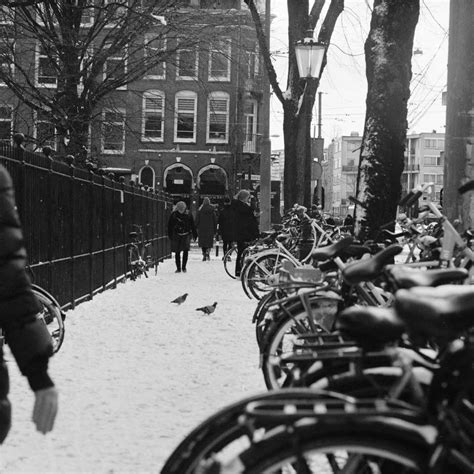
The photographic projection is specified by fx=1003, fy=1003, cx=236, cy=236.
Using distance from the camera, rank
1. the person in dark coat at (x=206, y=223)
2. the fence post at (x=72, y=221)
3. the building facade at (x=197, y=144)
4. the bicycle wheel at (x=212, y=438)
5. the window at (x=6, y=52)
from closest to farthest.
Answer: the bicycle wheel at (x=212, y=438) → the fence post at (x=72, y=221) → the window at (x=6, y=52) → the person in dark coat at (x=206, y=223) → the building facade at (x=197, y=144)

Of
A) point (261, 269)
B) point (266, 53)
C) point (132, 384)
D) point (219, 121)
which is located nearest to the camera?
point (132, 384)

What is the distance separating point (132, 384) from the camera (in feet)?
23.2

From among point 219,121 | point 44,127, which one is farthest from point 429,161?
point 44,127

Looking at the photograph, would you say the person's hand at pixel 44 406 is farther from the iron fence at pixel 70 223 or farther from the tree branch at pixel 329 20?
the tree branch at pixel 329 20

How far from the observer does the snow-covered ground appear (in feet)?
16.4

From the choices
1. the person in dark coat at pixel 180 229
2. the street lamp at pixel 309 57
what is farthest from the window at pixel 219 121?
the street lamp at pixel 309 57

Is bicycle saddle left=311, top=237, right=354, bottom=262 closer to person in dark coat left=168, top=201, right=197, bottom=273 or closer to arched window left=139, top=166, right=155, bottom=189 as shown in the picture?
person in dark coat left=168, top=201, right=197, bottom=273

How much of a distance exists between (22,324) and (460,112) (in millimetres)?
5967

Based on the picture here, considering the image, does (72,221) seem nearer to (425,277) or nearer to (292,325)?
(292,325)

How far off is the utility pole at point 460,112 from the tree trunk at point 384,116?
1589mm

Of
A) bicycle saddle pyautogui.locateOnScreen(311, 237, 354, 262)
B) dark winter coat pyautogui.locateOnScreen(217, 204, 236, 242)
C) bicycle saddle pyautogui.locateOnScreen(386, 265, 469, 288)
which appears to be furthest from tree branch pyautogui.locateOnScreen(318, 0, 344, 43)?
bicycle saddle pyautogui.locateOnScreen(386, 265, 469, 288)

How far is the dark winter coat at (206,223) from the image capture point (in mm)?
25781

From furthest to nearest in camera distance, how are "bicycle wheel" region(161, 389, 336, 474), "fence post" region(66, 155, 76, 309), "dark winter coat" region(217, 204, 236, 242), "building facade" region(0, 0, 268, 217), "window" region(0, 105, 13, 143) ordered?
"building facade" region(0, 0, 268, 217)
"window" region(0, 105, 13, 143)
"dark winter coat" region(217, 204, 236, 242)
"fence post" region(66, 155, 76, 309)
"bicycle wheel" region(161, 389, 336, 474)

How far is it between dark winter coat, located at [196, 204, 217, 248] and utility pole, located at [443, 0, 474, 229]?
57.3 feet
